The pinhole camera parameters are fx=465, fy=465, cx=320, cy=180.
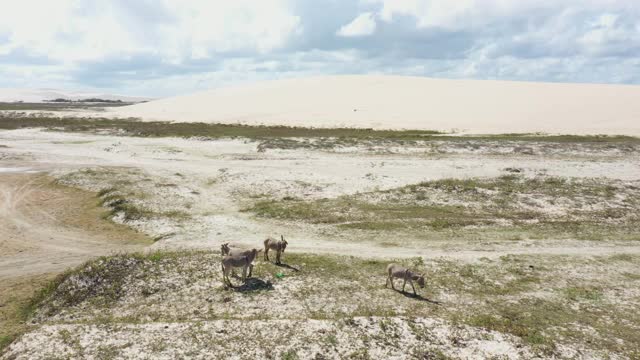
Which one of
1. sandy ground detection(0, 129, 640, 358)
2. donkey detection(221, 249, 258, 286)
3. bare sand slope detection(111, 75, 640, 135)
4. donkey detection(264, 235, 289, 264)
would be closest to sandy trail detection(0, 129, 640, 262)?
sandy ground detection(0, 129, 640, 358)

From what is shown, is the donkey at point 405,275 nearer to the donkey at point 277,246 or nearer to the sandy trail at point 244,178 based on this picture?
the sandy trail at point 244,178

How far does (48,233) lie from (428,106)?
379 ft

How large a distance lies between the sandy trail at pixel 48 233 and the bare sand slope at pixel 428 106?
69725 mm

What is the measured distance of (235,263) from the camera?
22625mm

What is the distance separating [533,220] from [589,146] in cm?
4031

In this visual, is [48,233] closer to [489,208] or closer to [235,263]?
[235,263]

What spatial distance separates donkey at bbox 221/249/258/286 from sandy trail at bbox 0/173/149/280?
953 cm

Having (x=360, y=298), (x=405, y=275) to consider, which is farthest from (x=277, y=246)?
(x=405, y=275)

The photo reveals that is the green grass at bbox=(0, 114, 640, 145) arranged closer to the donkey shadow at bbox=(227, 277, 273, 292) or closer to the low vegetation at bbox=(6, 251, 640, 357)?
the low vegetation at bbox=(6, 251, 640, 357)

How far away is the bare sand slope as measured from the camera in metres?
103

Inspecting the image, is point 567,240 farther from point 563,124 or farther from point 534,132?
point 563,124

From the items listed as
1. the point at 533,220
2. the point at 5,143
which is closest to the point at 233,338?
the point at 533,220

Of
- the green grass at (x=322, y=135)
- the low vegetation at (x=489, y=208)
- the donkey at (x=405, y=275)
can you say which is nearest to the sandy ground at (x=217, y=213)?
the low vegetation at (x=489, y=208)

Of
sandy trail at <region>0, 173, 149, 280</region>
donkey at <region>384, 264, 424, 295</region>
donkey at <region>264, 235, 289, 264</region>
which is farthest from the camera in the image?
sandy trail at <region>0, 173, 149, 280</region>
